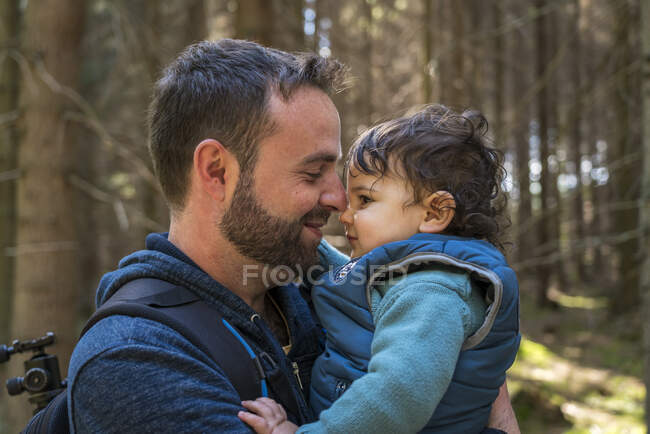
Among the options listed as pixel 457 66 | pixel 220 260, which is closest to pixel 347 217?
pixel 220 260

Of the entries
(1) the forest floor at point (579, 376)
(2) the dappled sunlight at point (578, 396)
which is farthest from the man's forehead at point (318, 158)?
(2) the dappled sunlight at point (578, 396)

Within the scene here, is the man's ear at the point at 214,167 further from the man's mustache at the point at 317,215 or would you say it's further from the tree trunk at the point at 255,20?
the tree trunk at the point at 255,20

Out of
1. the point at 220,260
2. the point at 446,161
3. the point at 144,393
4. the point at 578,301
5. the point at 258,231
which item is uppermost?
the point at 446,161

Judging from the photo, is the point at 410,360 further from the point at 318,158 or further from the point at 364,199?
the point at 318,158

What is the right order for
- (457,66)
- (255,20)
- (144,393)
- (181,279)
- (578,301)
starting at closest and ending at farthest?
(144,393) → (181,279) → (255,20) → (457,66) → (578,301)

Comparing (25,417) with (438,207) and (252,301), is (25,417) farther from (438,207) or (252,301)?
(438,207)

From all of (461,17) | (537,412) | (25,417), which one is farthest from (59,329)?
(461,17)

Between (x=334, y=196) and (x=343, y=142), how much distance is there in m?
5.39

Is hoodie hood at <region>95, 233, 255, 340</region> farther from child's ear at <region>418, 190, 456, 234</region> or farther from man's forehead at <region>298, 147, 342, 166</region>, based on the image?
child's ear at <region>418, 190, 456, 234</region>

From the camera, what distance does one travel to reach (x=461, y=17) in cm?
897

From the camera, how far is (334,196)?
1.98 m

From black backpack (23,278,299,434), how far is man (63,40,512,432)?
0.13ft

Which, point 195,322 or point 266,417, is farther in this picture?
point 195,322

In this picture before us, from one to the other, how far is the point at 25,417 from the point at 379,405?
380cm
